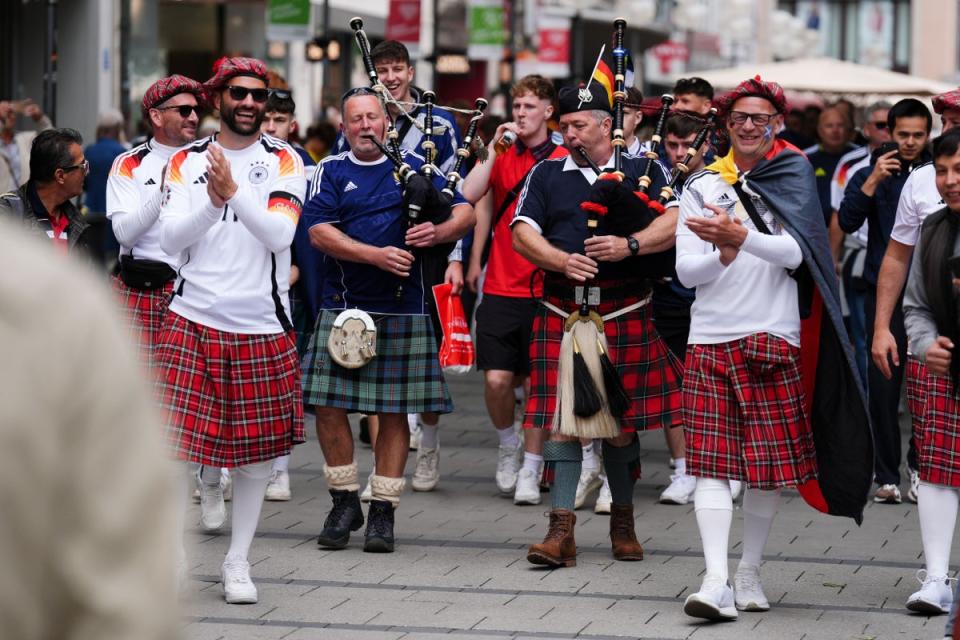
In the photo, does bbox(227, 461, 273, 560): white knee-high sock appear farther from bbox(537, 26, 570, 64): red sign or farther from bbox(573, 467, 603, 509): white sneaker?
bbox(537, 26, 570, 64): red sign

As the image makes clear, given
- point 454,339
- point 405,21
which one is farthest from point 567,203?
point 405,21

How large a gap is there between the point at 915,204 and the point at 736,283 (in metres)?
1.16

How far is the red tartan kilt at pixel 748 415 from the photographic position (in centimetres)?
635

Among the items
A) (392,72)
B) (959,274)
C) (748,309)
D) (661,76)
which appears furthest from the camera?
(661,76)

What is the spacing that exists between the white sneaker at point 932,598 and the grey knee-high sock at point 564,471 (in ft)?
4.90

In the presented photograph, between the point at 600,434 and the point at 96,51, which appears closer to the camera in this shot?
the point at 600,434

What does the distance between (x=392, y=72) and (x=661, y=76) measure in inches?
1731

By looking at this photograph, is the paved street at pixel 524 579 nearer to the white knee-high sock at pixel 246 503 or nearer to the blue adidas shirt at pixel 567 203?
the white knee-high sock at pixel 246 503

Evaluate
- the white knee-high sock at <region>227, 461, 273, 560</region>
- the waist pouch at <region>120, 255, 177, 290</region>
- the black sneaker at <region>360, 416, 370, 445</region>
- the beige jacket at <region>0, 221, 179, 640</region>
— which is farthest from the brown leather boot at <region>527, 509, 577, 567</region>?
the beige jacket at <region>0, 221, 179, 640</region>

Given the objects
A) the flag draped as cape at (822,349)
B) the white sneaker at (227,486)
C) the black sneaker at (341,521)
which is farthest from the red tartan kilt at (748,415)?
the white sneaker at (227,486)

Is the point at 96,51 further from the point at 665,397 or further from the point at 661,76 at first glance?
the point at 661,76

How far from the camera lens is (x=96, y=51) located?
78.2 feet

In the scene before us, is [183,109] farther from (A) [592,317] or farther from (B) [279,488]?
(B) [279,488]

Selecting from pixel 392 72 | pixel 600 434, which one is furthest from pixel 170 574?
pixel 392 72
